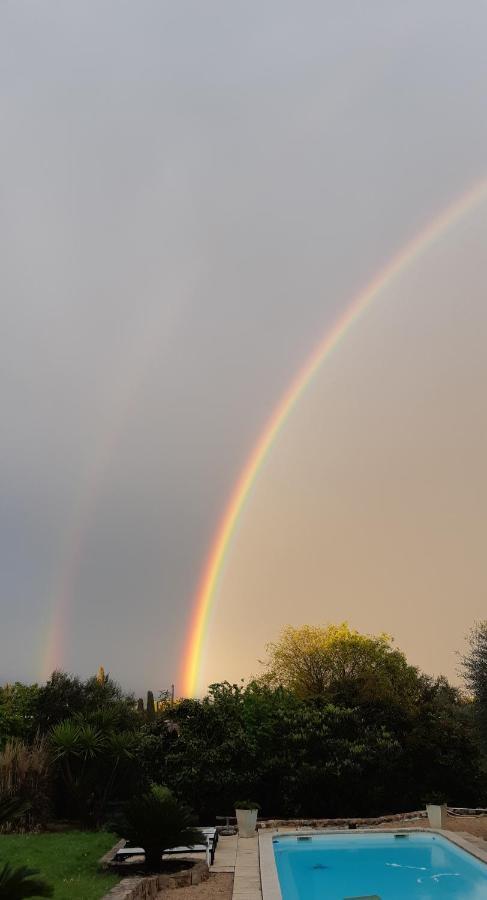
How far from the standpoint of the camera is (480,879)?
38.3 ft

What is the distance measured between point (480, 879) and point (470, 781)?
970 centimetres

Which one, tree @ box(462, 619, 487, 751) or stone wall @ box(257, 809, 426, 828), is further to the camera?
stone wall @ box(257, 809, 426, 828)

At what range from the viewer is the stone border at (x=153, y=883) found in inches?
331

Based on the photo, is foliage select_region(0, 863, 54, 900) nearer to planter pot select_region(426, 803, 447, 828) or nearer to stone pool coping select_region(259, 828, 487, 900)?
stone pool coping select_region(259, 828, 487, 900)

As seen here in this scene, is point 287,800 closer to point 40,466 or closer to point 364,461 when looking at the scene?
point 364,461

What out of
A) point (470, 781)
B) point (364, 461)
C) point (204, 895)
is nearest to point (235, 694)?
point (470, 781)

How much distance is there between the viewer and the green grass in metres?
8.76

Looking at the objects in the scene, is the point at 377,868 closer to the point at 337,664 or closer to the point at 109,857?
the point at 109,857

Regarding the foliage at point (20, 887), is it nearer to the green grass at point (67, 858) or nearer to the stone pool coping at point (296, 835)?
the green grass at point (67, 858)

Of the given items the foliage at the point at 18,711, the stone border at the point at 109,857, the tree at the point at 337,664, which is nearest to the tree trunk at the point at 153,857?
the stone border at the point at 109,857

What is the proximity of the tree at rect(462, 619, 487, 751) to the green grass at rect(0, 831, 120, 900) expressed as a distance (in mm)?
7796

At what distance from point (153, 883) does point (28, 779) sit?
6.11 meters

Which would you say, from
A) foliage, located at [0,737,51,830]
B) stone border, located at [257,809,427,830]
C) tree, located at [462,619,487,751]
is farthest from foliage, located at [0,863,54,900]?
stone border, located at [257,809,427,830]

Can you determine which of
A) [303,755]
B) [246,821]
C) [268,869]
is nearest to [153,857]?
[268,869]
